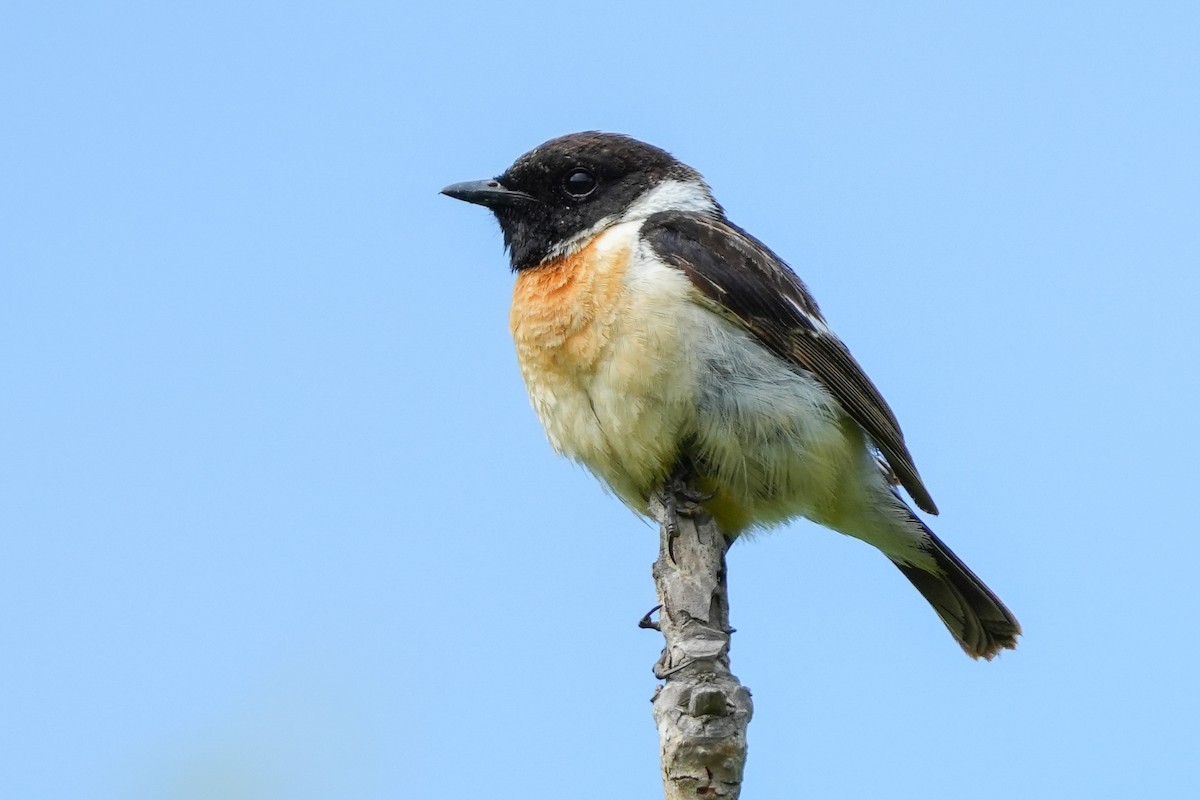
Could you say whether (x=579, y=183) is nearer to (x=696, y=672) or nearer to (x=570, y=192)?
(x=570, y=192)

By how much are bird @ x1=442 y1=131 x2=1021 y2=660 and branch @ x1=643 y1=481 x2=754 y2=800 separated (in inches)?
16.6

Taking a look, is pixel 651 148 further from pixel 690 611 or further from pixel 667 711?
pixel 667 711

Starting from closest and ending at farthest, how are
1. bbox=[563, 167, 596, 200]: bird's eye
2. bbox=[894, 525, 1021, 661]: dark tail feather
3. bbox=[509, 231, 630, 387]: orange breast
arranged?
bbox=[509, 231, 630, 387]: orange breast → bbox=[563, 167, 596, 200]: bird's eye → bbox=[894, 525, 1021, 661]: dark tail feather

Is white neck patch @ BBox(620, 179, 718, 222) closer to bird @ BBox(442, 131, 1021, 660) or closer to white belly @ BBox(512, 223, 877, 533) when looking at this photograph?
bird @ BBox(442, 131, 1021, 660)

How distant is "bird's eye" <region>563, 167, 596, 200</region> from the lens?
7.22 meters

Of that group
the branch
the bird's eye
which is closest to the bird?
the bird's eye

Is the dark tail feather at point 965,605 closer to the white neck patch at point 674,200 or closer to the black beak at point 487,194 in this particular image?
the white neck patch at point 674,200

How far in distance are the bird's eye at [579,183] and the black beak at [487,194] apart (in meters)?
0.19

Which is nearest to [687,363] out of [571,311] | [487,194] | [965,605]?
[571,311]

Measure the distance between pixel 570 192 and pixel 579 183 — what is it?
2.6 inches

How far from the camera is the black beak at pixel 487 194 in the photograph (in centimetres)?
723

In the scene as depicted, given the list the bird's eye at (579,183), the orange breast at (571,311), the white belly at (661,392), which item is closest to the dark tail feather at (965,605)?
the white belly at (661,392)

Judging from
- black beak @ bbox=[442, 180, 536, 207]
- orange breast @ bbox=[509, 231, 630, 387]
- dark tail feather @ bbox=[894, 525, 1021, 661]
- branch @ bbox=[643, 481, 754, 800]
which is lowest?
branch @ bbox=[643, 481, 754, 800]

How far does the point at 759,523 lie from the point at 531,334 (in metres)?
1.40
